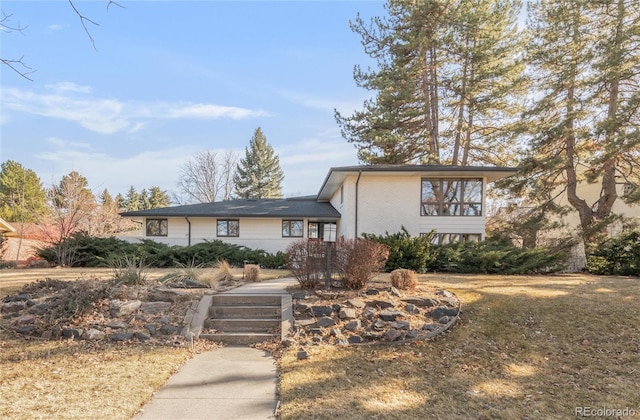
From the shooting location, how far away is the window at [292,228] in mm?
18109

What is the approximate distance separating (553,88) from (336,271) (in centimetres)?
1570

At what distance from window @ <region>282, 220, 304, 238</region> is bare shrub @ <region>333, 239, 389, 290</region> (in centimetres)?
1058

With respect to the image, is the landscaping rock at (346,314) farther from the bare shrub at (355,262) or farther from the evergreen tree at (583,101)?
the evergreen tree at (583,101)

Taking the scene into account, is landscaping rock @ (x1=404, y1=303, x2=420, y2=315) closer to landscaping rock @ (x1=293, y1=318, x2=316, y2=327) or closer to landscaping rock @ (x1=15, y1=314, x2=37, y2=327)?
landscaping rock @ (x1=293, y1=318, x2=316, y2=327)

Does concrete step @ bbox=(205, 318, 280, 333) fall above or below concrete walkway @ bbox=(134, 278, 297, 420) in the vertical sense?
above

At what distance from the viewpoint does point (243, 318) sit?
21.6ft

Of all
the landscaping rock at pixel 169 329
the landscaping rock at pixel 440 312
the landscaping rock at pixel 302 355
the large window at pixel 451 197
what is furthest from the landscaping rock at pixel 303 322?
the large window at pixel 451 197

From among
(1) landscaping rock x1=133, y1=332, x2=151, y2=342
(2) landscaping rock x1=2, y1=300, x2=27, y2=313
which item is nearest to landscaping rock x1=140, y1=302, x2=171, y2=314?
(1) landscaping rock x1=133, y1=332, x2=151, y2=342

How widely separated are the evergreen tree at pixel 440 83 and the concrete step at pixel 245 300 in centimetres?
1381

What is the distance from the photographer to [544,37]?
16188mm

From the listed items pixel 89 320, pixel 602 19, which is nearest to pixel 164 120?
pixel 89 320

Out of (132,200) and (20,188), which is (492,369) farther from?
(132,200)

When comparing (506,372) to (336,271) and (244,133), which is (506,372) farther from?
(244,133)

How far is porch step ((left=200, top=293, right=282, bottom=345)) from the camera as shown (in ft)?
19.4
